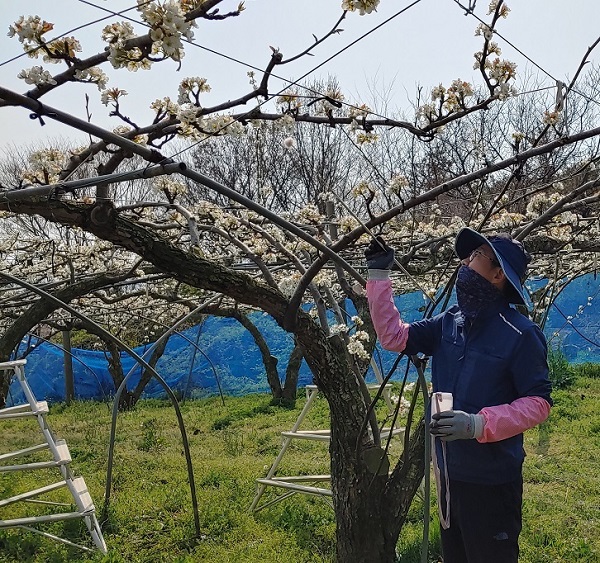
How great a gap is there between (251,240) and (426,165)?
24.9ft

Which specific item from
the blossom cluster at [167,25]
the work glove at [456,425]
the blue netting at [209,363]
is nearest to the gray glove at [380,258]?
the work glove at [456,425]

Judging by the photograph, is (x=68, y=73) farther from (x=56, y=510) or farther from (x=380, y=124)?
(x=56, y=510)

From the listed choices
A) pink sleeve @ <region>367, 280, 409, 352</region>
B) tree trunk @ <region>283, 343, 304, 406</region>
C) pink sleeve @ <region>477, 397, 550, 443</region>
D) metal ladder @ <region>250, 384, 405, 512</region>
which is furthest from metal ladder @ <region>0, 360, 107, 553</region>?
tree trunk @ <region>283, 343, 304, 406</region>

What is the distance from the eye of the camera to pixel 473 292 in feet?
6.84

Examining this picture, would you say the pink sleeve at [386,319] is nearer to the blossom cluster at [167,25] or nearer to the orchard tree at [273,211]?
the orchard tree at [273,211]

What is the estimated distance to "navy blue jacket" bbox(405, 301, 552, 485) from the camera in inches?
78.5

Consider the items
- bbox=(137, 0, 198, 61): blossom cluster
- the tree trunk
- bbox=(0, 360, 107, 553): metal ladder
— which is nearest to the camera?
bbox=(137, 0, 198, 61): blossom cluster

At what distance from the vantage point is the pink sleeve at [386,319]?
2.28 m

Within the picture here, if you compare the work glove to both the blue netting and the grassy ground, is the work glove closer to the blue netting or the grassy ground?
the grassy ground

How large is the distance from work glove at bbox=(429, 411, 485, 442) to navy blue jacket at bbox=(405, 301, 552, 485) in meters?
0.16

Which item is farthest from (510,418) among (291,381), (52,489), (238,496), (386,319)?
(291,381)

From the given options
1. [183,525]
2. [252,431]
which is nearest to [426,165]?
[252,431]

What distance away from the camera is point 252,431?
725 cm

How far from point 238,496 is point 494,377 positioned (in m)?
3.17
